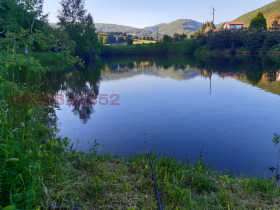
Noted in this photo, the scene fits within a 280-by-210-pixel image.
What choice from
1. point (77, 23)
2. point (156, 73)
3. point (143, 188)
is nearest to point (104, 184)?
point (143, 188)

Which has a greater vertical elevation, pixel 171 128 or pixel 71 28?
pixel 71 28

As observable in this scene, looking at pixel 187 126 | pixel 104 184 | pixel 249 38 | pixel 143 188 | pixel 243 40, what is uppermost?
pixel 249 38

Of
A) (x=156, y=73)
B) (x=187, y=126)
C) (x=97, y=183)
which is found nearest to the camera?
(x=97, y=183)

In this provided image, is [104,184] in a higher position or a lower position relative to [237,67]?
lower

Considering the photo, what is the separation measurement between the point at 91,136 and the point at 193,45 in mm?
85557

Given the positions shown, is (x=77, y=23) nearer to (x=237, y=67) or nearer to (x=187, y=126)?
(x=237, y=67)

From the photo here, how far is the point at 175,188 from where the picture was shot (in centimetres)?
396

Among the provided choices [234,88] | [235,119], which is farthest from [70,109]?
[234,88]

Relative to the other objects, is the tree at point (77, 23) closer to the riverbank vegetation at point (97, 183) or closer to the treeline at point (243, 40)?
the treeline at point (243, 40)

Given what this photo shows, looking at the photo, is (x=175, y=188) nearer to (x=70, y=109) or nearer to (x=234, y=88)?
(x=70, y=109)

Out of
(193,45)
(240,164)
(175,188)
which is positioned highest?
(193,45)

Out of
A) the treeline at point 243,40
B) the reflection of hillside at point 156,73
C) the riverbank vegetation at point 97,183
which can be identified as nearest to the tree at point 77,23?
the reflection of hillside at point 156,73

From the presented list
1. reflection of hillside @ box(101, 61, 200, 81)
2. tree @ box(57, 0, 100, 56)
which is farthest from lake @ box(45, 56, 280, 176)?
tree @ box(57, 0, 100, 56)

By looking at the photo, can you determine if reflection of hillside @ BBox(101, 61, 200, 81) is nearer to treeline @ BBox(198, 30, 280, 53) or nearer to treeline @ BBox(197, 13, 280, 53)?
treeline @ BBox(198, 30, 280, 53)
